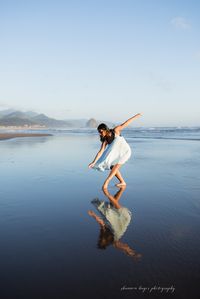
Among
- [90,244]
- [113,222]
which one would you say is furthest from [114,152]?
[90,244]

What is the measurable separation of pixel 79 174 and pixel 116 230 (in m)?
4.73

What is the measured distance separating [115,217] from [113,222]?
0.27 meters

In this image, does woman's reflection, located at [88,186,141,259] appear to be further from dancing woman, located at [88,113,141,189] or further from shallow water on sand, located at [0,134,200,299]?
dancing woman, located at [88,113,141,189]

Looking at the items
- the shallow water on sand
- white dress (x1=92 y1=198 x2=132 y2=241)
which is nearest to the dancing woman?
the shallow water on sand

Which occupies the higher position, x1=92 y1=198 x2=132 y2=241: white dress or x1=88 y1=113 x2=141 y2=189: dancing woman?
x1=88 y1=113 x2=141 y2=189: dancing woman

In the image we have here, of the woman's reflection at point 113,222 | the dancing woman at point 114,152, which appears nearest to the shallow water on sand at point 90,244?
the woman's reflection at point 113,222

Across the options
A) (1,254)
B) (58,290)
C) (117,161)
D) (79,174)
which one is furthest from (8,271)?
(79,174)

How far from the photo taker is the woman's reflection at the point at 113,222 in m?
3.63

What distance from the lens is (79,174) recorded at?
8.83m

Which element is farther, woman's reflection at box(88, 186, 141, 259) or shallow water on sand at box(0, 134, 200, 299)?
woman's reflection at box(88, 186, 141, 259)

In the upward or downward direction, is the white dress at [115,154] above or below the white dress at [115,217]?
above

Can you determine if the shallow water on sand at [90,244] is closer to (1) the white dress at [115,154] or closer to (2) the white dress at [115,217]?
(2) the white dress at [115,217]

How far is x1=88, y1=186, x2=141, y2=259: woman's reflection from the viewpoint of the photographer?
3.63 metres

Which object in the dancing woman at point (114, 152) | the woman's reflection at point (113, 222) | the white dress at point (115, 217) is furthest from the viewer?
the dancing woman at point (114, 152)
